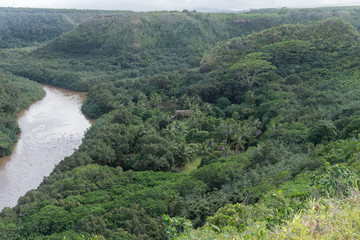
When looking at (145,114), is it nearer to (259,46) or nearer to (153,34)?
(259,46)

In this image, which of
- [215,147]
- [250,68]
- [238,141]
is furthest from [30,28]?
[238,141]

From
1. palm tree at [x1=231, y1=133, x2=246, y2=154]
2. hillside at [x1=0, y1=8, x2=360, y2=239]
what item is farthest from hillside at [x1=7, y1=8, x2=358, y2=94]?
palm tree at [x1=231, y1=133, x2=246, y2=154]

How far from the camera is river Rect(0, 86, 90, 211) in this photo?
3278 cm

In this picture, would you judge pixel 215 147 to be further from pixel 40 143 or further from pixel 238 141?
pixel 40 143

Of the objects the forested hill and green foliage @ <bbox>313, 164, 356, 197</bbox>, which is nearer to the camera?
green foliage @ <bbox>313, 164, 356, 197</bbox>

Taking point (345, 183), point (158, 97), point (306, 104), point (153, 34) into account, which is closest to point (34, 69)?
point (153, 34)

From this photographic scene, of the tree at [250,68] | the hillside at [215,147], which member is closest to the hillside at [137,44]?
the hillside at [215,147]

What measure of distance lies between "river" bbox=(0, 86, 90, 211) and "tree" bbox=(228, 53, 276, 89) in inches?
971

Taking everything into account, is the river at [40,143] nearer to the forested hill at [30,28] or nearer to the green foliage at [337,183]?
the green foliage at [337,183]

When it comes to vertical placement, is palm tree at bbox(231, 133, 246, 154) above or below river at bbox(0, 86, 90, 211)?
above

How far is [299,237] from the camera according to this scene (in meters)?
6.82

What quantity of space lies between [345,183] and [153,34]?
91.0m

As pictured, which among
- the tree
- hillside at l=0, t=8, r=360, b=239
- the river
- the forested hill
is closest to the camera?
hillside at l=0, t=8, r=360, b=239

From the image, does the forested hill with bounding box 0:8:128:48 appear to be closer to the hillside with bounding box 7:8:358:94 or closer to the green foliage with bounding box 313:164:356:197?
the hillside with bounding box 7:8:358:94
